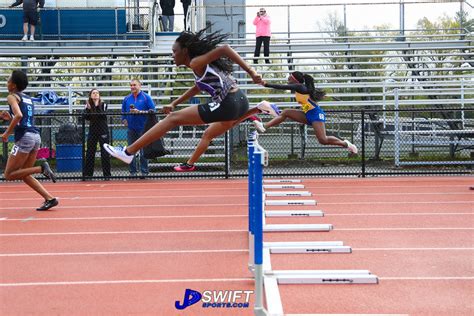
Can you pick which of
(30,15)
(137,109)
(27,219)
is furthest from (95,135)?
(30,15)

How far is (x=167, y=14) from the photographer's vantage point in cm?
2209

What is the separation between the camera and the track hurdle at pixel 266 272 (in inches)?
167

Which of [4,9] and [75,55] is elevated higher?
[4,9]

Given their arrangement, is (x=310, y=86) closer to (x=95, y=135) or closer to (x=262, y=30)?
(x=95, y=135)

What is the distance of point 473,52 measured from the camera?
2177 cm

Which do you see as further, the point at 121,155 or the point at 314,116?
the point at 314,116

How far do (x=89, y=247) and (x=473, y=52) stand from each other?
56.8 feet

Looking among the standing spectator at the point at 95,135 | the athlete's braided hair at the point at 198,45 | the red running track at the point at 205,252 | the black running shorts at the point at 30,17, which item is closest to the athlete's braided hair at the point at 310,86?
the red running track at the point at 205,252

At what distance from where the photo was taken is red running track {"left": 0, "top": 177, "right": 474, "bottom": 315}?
5062mm

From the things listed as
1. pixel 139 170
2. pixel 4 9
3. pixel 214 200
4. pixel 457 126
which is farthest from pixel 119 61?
pixel 214 200

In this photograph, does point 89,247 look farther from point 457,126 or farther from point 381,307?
point 457,126

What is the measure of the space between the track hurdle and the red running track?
89 mm

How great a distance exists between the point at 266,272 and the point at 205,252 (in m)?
1.38

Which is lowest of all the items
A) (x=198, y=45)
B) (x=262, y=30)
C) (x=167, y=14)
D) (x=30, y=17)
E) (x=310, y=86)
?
(x=310, y=86)
